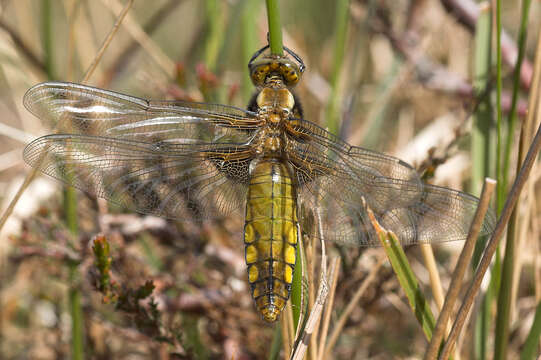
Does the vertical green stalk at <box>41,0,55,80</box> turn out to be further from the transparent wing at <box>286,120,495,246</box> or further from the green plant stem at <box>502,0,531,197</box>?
the green plant stem at <box>502,0,531,197</box>

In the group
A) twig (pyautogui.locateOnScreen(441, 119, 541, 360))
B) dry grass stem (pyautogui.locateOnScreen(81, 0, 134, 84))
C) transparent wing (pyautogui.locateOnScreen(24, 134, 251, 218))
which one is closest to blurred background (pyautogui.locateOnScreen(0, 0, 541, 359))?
transparent wing (pyautogui.locateOnScreen(24, 134, 251, 218))

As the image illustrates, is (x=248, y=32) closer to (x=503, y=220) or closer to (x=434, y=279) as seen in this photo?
(x=434, y=279)

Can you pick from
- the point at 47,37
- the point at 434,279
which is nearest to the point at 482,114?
the point at 434,279

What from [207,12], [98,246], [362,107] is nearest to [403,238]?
[98,246]

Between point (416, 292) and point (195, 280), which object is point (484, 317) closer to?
point (416, 292)

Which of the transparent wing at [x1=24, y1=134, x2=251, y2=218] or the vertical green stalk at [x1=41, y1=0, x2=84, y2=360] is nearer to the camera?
the transparent wing at [x1=24, y1=134, x2=251, y2=218]

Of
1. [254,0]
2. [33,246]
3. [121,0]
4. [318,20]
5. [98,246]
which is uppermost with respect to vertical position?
[318,20]
